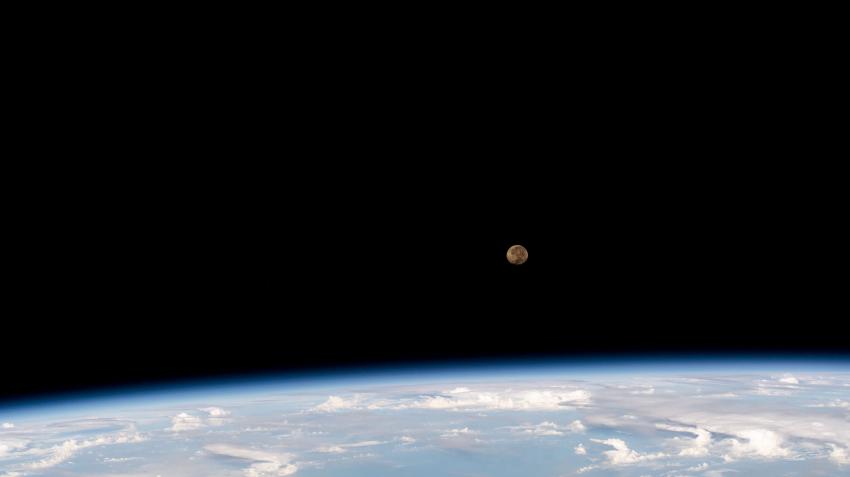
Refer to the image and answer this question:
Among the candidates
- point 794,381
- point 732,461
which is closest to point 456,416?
point 732,461

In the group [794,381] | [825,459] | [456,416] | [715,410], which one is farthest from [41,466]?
[794,381]

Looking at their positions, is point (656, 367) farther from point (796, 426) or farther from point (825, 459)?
point (825, 459)

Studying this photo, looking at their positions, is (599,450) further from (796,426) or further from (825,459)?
(796,426)

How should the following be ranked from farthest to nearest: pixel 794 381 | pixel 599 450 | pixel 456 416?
1. pixel 794 381
2. pixel 456 416
3. pixel 599 450

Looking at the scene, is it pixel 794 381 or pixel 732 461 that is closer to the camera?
pixel 732 461

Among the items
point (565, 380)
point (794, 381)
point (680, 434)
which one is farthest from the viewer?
point (565, 380)

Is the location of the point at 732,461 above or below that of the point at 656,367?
below
